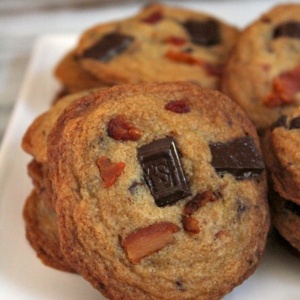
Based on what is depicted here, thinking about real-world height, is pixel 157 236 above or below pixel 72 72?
above

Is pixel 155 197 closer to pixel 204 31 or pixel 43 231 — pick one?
pixel 43 231

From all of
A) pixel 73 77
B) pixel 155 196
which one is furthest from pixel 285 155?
pixel 73 77

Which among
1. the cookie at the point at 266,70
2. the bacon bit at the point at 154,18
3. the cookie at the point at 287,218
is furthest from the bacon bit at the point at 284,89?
the bacon bit at the point at 154,18

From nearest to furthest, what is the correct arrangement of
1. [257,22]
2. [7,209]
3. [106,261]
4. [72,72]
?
[106,261]
[7,209]
[257,22]
[72,72]

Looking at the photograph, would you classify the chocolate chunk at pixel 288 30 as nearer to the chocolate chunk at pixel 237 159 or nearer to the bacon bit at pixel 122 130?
the chocolate chunk at pixel 237 159

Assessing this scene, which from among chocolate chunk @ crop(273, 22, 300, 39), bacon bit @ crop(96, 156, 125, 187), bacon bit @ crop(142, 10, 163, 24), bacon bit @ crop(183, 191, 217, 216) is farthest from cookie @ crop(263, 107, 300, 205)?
bacon bit @ crop(142, 10, 163, 24)

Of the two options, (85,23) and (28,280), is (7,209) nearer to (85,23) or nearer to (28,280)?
(28,280)

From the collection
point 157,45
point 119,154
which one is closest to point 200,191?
point 119,154

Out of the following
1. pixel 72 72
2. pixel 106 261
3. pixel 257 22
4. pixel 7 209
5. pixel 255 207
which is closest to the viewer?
pixel 106 261
